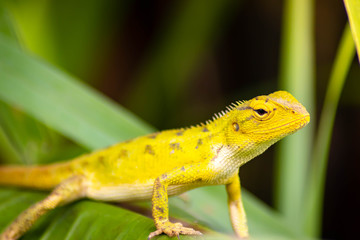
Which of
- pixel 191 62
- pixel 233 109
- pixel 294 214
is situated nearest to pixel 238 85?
pixel 191 62

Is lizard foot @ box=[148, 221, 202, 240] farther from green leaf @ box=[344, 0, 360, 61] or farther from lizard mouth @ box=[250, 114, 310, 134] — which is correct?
green leaf @ box=[344, 0, 360, 61]

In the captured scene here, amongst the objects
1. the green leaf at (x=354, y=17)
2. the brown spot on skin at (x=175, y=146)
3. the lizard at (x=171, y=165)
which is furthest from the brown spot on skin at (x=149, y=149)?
the green leaf at (x=354, y=17)

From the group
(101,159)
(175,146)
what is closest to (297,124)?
(175,146)

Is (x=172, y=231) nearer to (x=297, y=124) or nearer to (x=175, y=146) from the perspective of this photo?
(x=175, y=146)

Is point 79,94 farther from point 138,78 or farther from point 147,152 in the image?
point 138,78

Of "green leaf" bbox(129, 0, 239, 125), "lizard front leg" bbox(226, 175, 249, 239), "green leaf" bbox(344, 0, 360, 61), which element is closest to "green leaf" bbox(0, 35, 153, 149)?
"lizard front leg" bbox(226, 175, 249, 239)

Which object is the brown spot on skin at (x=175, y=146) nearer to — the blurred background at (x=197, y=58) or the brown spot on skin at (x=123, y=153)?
the brown spot on skin at (x=123, y=153)
